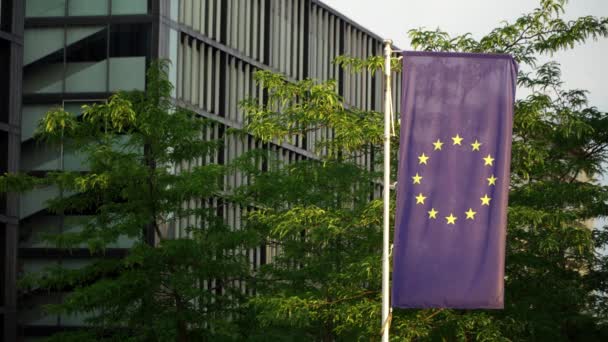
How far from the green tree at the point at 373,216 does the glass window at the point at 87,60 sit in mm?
20916

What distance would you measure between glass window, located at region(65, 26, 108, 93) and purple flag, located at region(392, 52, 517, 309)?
34971 millimetres

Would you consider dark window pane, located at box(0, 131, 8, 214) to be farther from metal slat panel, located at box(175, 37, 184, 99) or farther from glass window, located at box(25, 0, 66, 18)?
metal slat panel, located at box(175, 37, 184, 99)

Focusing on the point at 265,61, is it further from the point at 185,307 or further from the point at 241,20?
the point at 185,307

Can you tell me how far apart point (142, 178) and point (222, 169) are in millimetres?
2284

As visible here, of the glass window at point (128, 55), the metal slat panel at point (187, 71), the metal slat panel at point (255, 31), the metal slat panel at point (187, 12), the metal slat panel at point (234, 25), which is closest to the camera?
the glass window at point (128, 55)

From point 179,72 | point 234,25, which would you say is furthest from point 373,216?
point 234,25

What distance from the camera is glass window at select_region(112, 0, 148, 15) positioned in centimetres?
5291

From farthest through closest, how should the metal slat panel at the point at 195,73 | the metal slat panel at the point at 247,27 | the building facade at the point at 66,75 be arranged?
the metal slat panel at the point at 247,27
the metal slat panel at the point at 195,73
the building facade at the point at 66,75

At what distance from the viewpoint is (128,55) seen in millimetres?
53094

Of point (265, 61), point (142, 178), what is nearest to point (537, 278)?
point (142, 178)

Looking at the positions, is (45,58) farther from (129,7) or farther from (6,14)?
(129,7)

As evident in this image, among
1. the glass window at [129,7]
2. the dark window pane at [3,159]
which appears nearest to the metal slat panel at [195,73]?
the glass window at [129,7]

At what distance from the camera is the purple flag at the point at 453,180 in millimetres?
18984

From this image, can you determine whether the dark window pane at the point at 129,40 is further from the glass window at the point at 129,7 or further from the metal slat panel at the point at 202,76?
the metal slat panel at the point at 202,76
